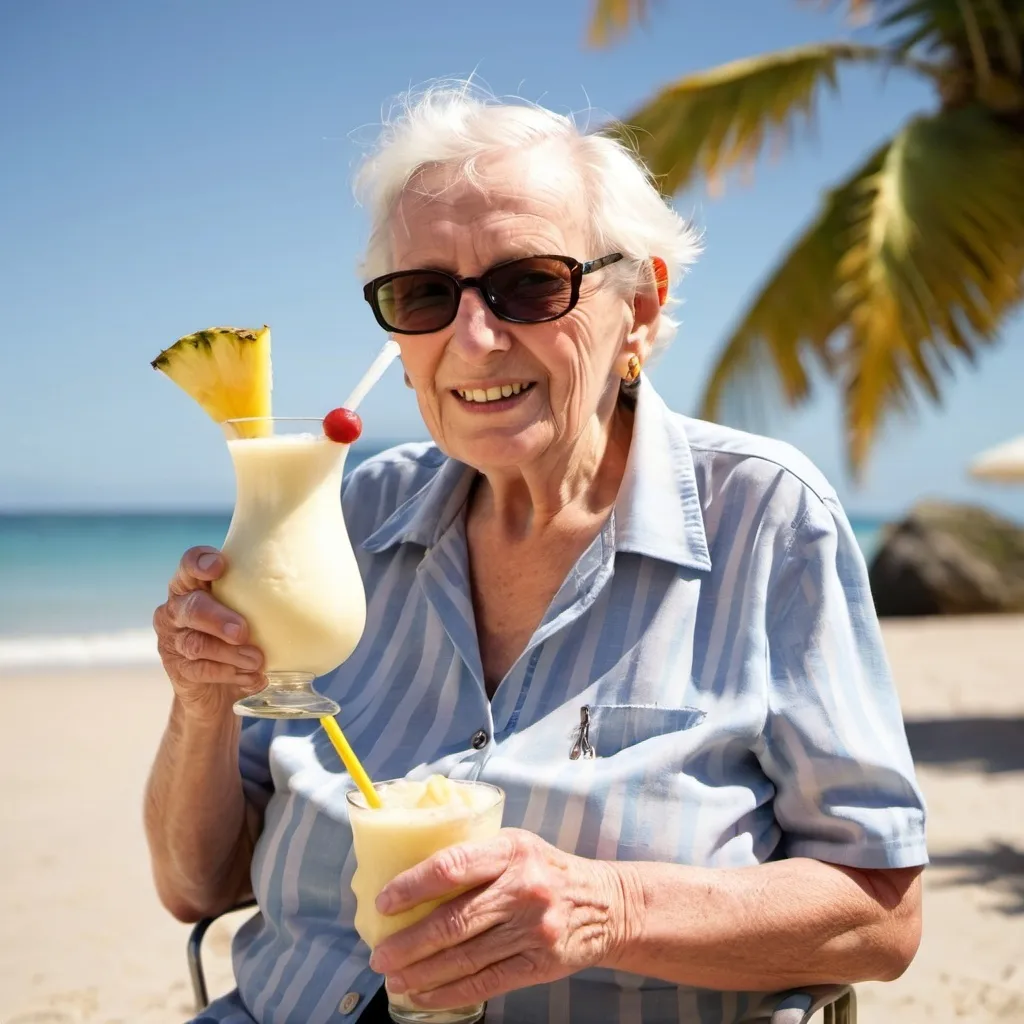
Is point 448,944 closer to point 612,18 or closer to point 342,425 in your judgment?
point 342,425

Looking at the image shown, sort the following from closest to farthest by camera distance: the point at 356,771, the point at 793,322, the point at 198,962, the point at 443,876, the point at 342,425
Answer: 1. the point at 443,876
2. the point at 356,771
3. the point at 342,425
4. the point at 198,962
5. the point at 793,322

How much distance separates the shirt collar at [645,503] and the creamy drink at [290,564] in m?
0.51

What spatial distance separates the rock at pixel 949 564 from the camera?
590 inches

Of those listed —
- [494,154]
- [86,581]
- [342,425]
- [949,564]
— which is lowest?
[86,581]

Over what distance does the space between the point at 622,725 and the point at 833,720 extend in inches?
13.2

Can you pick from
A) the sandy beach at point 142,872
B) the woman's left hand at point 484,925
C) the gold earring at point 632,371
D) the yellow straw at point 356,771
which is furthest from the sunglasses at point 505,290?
the sandy beach at point 142,872

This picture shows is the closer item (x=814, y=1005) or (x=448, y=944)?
(x=448, y=944)

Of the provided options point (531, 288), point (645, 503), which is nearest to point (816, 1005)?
point (645, 503)

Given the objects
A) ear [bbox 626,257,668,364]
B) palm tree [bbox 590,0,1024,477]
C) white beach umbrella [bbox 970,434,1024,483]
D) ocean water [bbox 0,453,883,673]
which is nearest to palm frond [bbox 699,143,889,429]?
palm tree [bbox 590,0,1024,477]

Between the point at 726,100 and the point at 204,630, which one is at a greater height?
the point at 726,100

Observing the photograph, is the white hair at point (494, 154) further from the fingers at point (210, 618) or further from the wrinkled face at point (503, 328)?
the fingers at point (210, 618)

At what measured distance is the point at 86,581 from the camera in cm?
2809

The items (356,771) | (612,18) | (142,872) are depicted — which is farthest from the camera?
(612,18)

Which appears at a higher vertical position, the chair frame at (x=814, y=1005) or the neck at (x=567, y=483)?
the neck at (x=567, y=483)
